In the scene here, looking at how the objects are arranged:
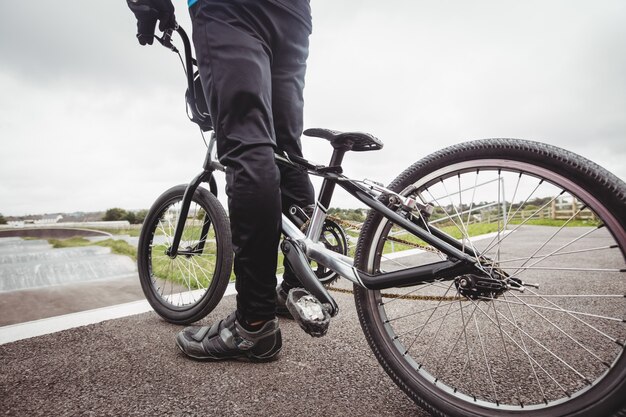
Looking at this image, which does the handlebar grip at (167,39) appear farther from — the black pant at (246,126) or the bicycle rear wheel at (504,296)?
the bicycle rear wheel at (504,296)

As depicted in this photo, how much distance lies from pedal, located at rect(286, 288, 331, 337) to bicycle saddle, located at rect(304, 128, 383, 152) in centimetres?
55

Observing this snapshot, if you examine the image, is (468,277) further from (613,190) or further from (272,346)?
(272,346)

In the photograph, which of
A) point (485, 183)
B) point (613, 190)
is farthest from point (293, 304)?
point (613, 190)

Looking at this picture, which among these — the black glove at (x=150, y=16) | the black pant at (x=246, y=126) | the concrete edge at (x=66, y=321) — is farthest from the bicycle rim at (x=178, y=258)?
the black glove at (x=150, y=16)

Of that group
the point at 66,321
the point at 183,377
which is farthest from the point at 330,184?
the point at 66,321

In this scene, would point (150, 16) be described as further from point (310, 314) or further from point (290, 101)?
point (310, 314)

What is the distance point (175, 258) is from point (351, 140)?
135cm

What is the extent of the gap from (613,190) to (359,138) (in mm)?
680

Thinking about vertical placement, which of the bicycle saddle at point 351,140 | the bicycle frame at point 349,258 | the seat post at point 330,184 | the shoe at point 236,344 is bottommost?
the shoe at point 236,344

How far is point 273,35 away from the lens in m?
1.21

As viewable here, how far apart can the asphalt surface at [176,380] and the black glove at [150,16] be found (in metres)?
1.41

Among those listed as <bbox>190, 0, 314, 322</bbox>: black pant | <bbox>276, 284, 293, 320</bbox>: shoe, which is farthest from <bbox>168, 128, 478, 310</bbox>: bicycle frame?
<bbox>276, 284, 293, 320</bbox>: shoe

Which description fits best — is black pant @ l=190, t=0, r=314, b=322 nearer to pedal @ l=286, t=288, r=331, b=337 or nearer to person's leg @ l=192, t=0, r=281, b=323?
person's leg @ l=192, t=0, r=281, b=323

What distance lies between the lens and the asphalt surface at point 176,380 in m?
0.91
